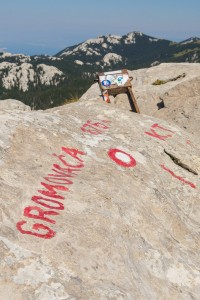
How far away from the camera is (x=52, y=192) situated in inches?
372

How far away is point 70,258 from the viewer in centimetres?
745

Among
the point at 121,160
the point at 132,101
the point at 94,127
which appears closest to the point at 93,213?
the point at 121,160

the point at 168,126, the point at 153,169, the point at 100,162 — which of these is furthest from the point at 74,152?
the point at 168,126

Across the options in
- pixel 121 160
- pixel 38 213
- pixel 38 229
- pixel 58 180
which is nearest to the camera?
pixel 38 229

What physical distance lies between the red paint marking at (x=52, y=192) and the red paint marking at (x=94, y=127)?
89.8 inches

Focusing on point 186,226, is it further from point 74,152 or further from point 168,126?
point 168,126

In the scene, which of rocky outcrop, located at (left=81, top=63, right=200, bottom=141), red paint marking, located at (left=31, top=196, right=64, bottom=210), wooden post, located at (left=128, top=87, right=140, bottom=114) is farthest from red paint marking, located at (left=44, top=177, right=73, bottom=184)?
wooden post, located at (left=128, top=87, right=140, bottom=114)

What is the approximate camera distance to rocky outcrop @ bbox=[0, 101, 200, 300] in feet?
23.3

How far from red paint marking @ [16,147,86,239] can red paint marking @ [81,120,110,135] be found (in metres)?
2.28

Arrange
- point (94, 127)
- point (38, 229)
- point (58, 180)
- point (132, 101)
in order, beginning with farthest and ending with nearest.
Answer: point (132, 101) < point (94, 127) < point (58, 180) < point (38, 229)

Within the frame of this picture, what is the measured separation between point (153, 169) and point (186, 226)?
2.66 meters

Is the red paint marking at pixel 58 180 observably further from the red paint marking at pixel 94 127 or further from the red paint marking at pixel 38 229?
the red paint marking at pixel 94 127

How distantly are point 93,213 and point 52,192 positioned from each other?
132 cm

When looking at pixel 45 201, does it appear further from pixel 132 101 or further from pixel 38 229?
pixel 132 101
